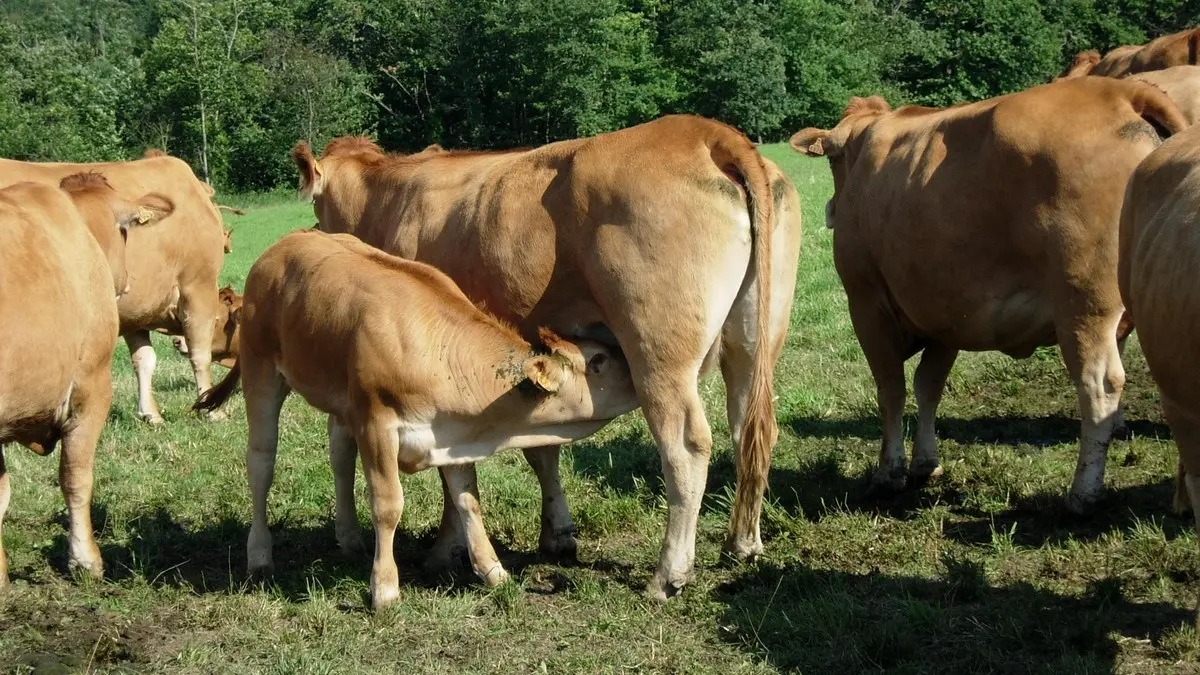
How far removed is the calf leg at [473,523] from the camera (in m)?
6.54

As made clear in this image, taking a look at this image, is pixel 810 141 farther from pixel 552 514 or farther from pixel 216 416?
pixel 216 416

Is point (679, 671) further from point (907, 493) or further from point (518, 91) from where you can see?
point (518, 91)

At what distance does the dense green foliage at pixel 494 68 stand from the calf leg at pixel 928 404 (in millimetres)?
52022

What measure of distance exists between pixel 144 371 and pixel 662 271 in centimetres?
719

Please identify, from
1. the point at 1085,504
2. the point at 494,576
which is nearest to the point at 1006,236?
the point at 1085,504

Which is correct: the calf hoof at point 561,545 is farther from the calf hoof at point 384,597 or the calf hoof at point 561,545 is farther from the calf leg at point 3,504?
the calf leg at point 3,504

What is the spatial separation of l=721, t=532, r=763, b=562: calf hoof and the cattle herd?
0.01 meters

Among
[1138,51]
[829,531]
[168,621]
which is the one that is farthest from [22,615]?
[1138,51]

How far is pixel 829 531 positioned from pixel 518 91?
60735mm

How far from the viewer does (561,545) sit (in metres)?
7.10

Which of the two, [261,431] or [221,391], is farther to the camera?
[221,391]

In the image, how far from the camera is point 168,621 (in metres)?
6.34

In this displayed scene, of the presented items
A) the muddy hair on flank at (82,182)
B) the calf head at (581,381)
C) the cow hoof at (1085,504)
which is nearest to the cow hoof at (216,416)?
the muddy hair on flank at (82,182)

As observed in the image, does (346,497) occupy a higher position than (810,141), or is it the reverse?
(810,141)
